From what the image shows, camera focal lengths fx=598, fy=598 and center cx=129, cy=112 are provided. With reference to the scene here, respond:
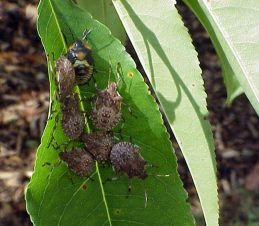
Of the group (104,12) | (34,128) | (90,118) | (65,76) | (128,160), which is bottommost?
(34,128)

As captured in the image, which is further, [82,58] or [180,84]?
[82,58]

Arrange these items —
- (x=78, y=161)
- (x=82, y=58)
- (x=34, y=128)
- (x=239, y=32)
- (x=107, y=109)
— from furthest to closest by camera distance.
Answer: (x=34, y=128)
(x=107, y=109)
(x=82, y=58)
(x=78, y=161)
(x=239, y=32)

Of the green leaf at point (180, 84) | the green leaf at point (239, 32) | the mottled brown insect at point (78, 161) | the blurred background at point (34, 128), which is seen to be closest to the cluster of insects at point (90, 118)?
the mottled brown insect at point (78, 161)

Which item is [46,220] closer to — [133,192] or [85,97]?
[133,192]

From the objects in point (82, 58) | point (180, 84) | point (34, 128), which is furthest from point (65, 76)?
point (34, 128)

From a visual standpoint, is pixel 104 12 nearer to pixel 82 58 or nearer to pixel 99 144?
pixel 82 58

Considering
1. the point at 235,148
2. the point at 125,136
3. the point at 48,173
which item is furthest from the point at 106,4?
the point at 235,148

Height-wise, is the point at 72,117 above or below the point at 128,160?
above
